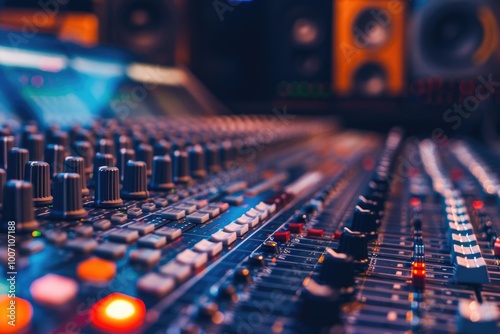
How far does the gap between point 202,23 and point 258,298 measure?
4.36 m

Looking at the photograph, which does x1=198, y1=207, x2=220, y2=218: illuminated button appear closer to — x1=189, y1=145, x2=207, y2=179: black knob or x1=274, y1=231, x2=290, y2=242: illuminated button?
x1=274, y1=231, x2=290, y2=242: illuminated button

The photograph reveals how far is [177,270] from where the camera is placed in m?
0.64

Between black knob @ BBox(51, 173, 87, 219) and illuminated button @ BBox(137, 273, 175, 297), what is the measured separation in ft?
0.84

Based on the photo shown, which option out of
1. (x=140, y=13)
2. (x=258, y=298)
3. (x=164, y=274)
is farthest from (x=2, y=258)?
(x=140, y=13)

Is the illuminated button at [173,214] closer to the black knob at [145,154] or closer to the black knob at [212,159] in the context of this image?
the black knob at [145,154]

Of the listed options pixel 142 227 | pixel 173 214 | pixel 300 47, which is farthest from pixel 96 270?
pixel 300 47

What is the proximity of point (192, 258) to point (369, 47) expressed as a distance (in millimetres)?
4020

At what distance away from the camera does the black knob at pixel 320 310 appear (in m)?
0.55

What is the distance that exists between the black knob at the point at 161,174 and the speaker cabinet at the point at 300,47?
11.5ft

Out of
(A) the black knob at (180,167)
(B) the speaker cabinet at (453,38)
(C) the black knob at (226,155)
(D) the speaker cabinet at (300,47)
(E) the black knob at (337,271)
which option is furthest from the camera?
(D) the speaker cabinet at (300,47)

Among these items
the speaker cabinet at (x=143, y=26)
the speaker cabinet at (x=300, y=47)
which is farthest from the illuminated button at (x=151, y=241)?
the speaker cabinet at (x=300, y=47)

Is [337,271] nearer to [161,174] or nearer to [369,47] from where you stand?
[161,174]

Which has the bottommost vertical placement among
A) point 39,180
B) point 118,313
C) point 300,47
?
point 118,313

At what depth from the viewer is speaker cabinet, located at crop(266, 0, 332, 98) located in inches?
180
